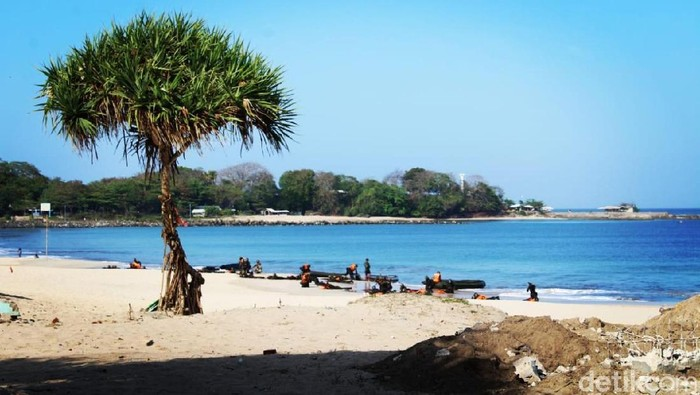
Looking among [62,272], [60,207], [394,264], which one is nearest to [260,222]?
[60,207]

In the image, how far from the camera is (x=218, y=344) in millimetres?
11672

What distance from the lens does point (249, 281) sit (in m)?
33.8

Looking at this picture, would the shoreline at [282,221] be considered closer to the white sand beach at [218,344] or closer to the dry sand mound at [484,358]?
the white sand beach at [218,344]

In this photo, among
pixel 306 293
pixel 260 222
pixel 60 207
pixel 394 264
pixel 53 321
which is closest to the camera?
pixel 53 321

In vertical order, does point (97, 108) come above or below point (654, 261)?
above

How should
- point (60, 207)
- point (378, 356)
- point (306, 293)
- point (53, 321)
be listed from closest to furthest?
point (378, 356), point (53, 321), point (306, 293), point (60, 207)

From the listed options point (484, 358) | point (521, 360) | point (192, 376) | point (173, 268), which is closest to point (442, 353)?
point (484, 358)

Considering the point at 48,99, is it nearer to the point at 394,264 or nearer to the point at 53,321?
the point at 53,321

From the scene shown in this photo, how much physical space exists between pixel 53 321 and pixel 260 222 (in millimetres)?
140391

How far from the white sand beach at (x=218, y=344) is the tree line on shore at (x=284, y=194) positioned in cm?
13196

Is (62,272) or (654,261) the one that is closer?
(62,272)

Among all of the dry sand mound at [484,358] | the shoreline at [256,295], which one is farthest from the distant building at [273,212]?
the dry sand mound at [484,358]

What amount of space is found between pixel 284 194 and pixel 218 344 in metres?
165

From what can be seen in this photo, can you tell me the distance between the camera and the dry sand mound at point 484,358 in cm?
814
